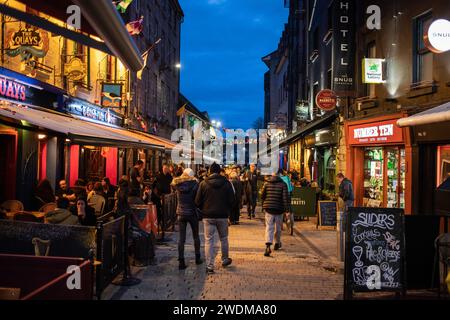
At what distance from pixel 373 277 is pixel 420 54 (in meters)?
8.17

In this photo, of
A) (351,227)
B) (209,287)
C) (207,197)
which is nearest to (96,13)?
(351,227)

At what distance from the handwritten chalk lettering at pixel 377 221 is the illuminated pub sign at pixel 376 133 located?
23.0ft

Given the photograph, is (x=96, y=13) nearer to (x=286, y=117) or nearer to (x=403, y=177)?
(x=403, y=177)

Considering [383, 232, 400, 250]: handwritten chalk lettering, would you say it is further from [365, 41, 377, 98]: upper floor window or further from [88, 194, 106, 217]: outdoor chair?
[365, 41, 377, 98]: upper floor window

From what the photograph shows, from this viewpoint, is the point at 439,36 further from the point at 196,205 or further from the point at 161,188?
the point at 161,188

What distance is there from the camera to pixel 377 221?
652 centimetres

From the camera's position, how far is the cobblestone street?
6.88m

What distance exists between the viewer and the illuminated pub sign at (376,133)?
43.4ft

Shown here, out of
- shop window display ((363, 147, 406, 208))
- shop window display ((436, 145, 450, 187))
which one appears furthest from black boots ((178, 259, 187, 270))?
shop window display ((363, 147, 406, 208))

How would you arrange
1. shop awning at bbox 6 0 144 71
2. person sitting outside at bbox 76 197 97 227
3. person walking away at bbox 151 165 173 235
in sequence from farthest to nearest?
person walking away at bbox 151 165 173 235 → person sitting outside at bbox 76 197 97 227 → shop awning at bbox 6 0 144 71

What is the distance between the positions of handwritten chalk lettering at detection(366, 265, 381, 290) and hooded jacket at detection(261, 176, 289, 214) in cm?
385

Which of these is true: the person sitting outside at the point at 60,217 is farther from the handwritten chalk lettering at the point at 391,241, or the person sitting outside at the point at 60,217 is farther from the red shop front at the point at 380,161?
the red shop front at the point at 380,161

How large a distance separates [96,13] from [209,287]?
564 cm
